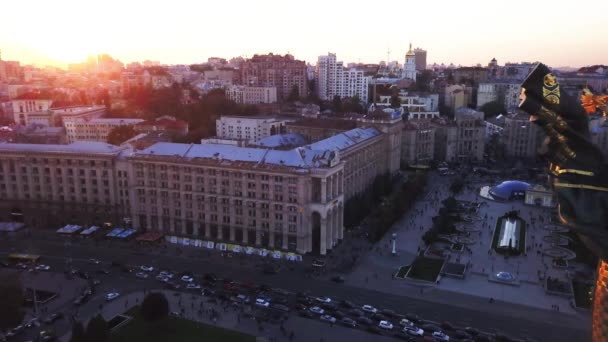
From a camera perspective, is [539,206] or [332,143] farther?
[539,206]

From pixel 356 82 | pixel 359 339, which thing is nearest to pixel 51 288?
pixel 359 339

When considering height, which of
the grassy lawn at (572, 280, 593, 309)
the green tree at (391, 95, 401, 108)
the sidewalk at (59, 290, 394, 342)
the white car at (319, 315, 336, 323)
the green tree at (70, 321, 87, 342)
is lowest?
the sidewalk at (59, 290, 394, 342)

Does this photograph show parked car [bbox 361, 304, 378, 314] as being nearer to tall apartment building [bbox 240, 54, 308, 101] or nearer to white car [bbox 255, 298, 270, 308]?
white car [bbox 255, 298, 270, 308]

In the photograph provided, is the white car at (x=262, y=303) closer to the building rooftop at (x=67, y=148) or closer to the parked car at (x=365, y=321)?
the parked car at (x=365, y=321)

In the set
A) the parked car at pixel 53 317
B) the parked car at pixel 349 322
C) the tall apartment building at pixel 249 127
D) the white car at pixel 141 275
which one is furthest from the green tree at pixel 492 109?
the parked car at pixel 53 317

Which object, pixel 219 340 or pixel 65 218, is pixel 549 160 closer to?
pixel 219 340

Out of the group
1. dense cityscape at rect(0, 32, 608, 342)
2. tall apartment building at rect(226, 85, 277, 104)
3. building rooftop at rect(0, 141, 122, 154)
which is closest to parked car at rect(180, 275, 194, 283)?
dense cityscape at rect(0, 32, 608, 342)

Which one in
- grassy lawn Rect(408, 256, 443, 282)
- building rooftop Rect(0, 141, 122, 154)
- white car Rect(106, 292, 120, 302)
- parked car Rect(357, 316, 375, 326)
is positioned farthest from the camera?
building rooftop Rect(0, 141, 122, 154)
